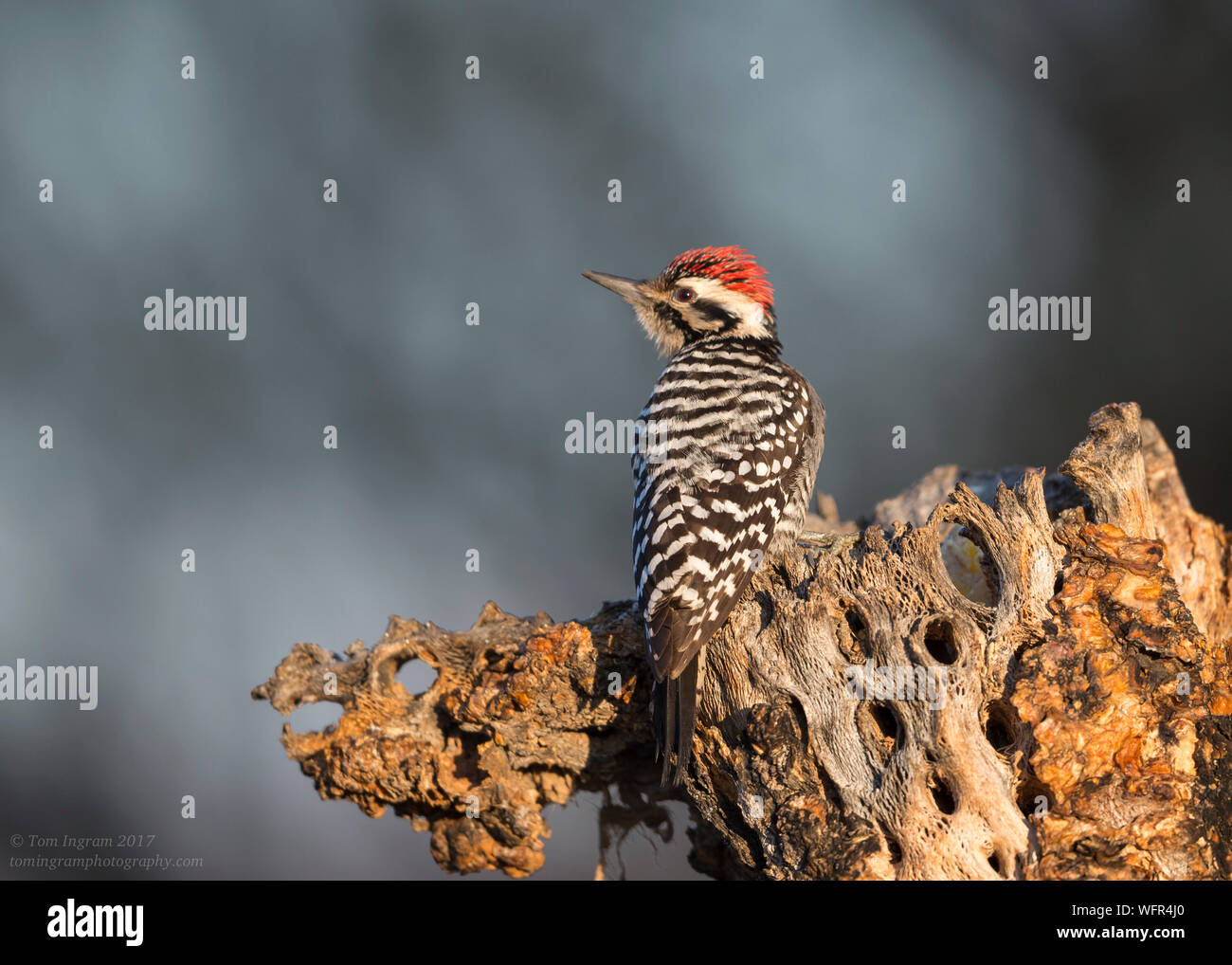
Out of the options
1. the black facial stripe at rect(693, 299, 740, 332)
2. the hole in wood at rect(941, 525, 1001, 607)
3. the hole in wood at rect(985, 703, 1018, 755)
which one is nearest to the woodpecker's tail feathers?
the hole in wood at rect(985, 703, 1018, 755)

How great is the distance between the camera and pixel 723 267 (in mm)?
3830

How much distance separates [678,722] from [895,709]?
2.01ft

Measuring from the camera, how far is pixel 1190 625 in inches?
104

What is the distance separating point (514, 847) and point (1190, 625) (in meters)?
2.22

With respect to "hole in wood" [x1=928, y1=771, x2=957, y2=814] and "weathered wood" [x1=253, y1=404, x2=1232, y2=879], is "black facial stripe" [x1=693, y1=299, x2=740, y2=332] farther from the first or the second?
"hole in wood" [x1=928, y1=771, x2=957, y2=814]

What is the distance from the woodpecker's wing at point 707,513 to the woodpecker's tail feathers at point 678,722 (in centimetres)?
5

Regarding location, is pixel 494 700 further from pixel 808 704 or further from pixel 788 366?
pixel 788 366

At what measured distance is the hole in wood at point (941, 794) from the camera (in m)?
2.57

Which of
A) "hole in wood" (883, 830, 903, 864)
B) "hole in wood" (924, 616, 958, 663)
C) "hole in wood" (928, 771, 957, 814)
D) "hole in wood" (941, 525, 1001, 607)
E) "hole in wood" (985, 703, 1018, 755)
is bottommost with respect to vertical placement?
"hole in wood" (883, 830, 903, 864)

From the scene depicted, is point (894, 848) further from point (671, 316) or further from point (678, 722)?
point (671, 316)

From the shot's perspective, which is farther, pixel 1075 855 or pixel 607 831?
pixel 607 831

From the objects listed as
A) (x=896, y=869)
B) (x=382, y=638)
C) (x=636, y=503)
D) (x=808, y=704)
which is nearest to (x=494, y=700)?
(x=382, y=638)

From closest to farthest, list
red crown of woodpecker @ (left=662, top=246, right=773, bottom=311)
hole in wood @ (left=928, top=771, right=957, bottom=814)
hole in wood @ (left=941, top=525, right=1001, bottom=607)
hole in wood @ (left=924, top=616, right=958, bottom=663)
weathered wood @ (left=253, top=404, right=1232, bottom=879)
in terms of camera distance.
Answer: weathered wood @ (left=253, top=404, right=1232, bottom=879), hole in wood @ (left=928, top=771, right=957, bottom=814), hole in wood @ (left=924, top=616, right=958, bottom=663), hole in wood @ (left=941, top=525, right=1001, bottom=607), red crown of woodpecker @ (left=662, top=246, right=773, bottom=311)

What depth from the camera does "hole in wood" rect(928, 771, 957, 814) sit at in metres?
2.57
